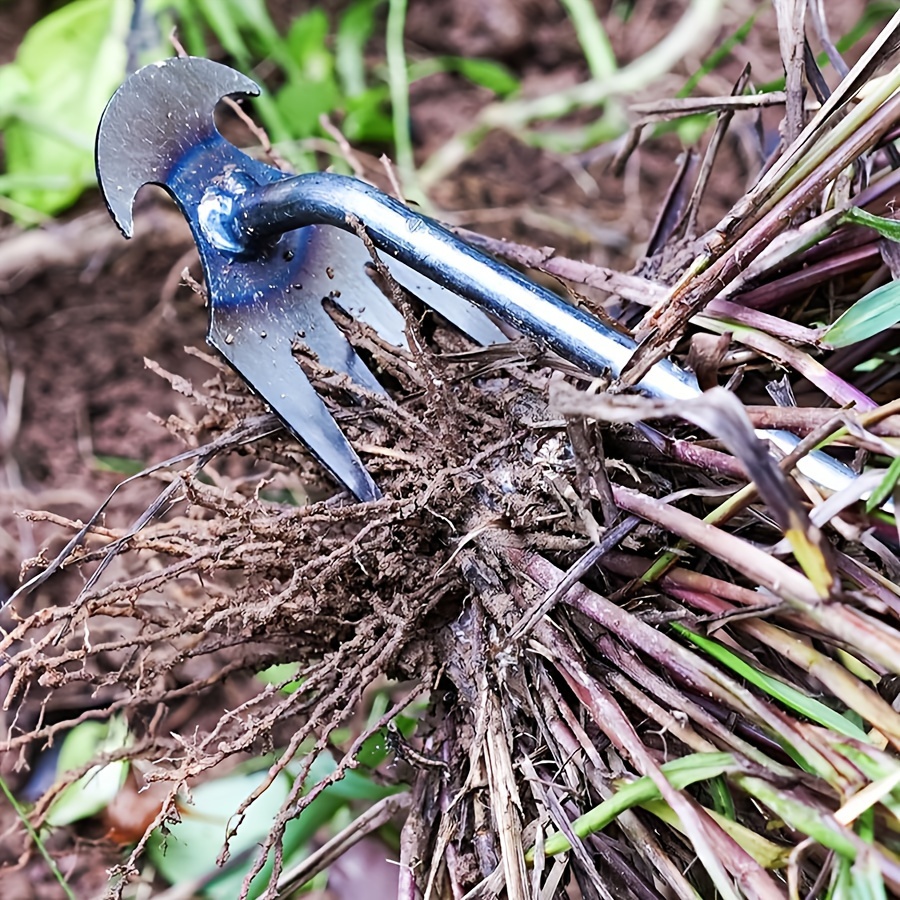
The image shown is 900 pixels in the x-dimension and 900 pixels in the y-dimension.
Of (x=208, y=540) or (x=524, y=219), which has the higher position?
(x=208, y=540)

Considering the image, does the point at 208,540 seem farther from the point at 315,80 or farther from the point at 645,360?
the point at 315,80

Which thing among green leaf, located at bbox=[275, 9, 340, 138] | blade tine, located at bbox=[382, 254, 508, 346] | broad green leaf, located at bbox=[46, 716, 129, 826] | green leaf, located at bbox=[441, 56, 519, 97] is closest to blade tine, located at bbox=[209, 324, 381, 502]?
blade tine, located at bbox=[382, 254, 508, 346]

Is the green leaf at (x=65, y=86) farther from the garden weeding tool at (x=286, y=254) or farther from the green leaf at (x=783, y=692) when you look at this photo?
the green leaf at (x=783, y=692)

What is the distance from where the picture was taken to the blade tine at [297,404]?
2.23ft

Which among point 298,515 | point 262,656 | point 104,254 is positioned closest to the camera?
point 298,515

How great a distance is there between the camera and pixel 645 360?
528 millimetres

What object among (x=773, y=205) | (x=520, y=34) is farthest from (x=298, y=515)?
(x=520, y=34)

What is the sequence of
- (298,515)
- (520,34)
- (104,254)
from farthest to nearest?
(520,34) → (104,254) → (298,515)

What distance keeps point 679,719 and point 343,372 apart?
39 cm

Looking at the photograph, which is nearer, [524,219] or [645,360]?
[645,360]

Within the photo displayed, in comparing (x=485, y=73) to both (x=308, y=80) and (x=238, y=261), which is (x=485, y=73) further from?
(x=238, y=261)

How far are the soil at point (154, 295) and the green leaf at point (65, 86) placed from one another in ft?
0.25

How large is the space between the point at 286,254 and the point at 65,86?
89 cm

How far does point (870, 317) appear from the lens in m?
0.56
